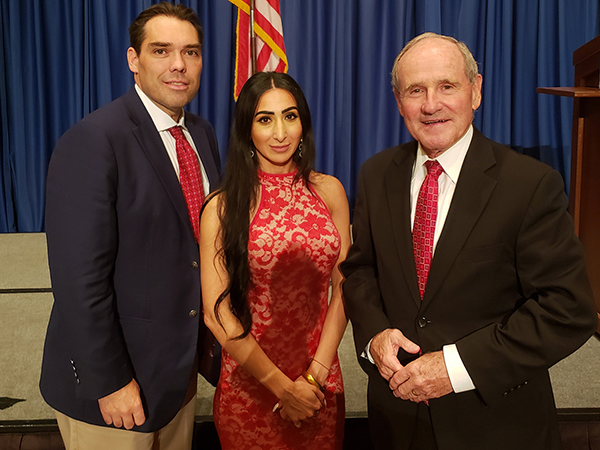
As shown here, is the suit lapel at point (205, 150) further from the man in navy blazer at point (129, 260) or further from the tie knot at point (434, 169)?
the tie knot at point (434, 169)

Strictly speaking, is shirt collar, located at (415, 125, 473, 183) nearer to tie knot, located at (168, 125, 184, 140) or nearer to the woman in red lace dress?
the woman in red lace dress

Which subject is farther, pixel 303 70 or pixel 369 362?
pixel 303 70

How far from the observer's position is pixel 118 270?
159 cm

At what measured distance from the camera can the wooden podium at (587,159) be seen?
269 centimetres

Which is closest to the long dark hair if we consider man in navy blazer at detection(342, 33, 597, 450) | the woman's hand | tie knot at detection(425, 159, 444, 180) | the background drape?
the woman's hand

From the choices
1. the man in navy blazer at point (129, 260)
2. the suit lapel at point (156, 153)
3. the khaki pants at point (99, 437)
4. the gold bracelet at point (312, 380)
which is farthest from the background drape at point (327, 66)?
the khaki pants at point (99, 437)

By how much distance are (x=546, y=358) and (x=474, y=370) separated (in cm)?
15

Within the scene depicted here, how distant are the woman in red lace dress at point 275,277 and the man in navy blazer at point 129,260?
0.11m

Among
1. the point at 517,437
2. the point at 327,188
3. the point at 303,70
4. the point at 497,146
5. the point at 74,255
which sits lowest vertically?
the point at 517,437

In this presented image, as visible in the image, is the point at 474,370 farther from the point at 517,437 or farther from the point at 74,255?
the point at 74,255

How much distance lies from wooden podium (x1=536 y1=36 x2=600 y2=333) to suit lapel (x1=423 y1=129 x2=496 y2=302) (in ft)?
5.03

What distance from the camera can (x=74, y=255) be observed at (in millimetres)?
1491

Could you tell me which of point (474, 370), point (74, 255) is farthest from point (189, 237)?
point (474, 370)

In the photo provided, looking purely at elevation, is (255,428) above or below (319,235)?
below
